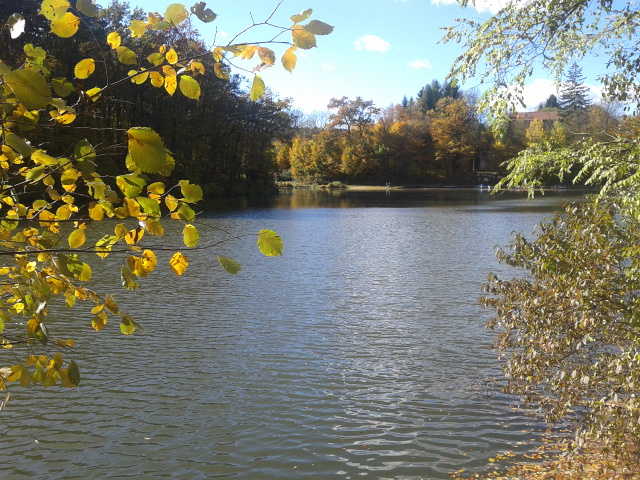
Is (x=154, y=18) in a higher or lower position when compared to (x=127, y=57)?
higher

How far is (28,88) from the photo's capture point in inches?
51.5

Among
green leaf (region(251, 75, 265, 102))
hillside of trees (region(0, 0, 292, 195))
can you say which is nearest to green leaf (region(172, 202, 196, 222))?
green leaf (region(251, 75, 265, 102))

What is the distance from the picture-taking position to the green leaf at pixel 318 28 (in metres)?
1.47

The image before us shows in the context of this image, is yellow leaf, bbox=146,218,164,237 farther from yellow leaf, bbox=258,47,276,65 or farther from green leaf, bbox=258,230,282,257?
yellow leaf, bbox=258,47,276,65

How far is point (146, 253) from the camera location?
1.87 m

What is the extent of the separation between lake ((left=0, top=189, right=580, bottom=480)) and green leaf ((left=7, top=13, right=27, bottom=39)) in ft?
7.34

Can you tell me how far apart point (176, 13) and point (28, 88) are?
487 mm

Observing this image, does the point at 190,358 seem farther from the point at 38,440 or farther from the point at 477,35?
the point at 477,35

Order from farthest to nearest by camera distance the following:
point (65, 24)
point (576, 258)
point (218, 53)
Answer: point (576, 258) < point (218, 53) < point (65, 24)

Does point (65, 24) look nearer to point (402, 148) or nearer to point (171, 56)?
point (171, 56)

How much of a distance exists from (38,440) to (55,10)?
17.1 ft

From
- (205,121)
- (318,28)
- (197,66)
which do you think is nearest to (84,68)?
(197,66)

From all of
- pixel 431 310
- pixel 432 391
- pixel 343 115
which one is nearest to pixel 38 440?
pixel 432 391

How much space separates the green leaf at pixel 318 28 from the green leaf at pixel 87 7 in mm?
573
